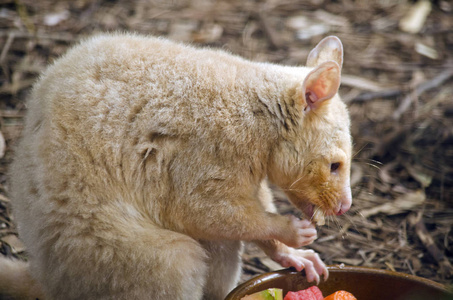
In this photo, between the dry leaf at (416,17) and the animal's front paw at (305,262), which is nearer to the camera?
the animal's front paw at (305,262)

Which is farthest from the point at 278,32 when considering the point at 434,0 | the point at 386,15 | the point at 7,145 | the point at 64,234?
the point at 64,234

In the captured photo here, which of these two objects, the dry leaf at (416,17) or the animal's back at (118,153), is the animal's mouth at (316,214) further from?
the dry leaf at (416,17)

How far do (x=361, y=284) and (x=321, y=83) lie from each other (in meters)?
1.49

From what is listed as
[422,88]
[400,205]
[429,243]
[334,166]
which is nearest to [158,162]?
[334,166]

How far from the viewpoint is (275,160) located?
12.2 feet

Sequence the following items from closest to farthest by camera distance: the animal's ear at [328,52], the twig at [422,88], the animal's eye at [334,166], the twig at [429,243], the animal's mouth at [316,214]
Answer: the animal's eye at [334,166]
the animal's mouth at [316,214]
the animal's ear at [328,52]
the twig at [429,243]
the twig at [422,88]

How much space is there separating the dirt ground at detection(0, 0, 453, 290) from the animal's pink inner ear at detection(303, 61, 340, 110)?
4.53 feet

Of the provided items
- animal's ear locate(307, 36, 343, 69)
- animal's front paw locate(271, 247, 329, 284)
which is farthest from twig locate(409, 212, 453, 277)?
animal's ear locate(307, 36, 343, 69)

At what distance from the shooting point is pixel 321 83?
3.51 m

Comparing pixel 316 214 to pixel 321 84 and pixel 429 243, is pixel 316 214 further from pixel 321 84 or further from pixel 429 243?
pixel 429 243

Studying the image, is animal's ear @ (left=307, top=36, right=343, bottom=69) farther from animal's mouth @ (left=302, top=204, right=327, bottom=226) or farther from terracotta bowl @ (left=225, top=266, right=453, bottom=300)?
terracotta bowl @ (left=225, top=266, right=453, bottom=300)

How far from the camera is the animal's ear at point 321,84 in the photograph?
3.40 meters

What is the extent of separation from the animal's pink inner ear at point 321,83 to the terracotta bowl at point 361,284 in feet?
4.03

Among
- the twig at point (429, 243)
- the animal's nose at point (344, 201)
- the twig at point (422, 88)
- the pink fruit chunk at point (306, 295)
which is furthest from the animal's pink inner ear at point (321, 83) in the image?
the twig at point (422, 88)
